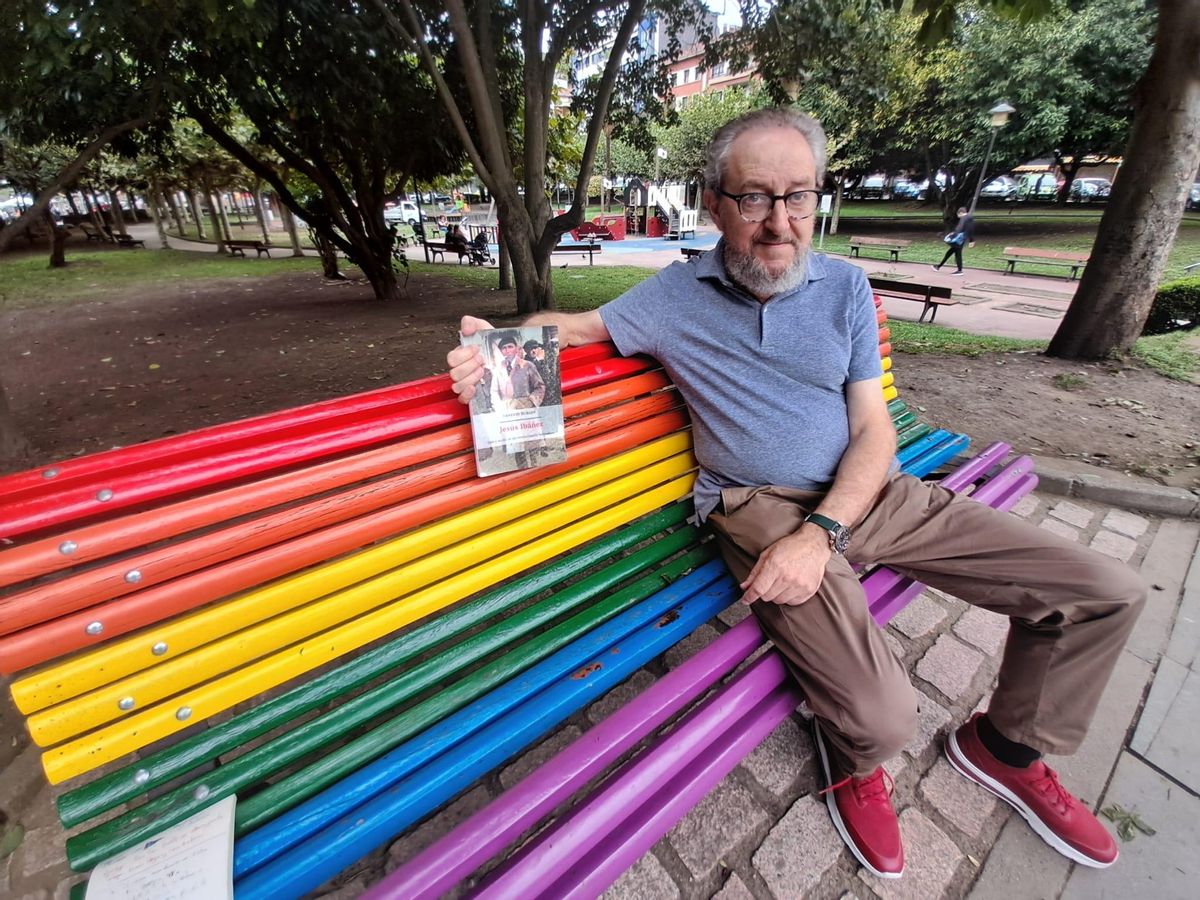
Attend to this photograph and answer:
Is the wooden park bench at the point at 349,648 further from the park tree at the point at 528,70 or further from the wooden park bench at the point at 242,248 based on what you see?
the wooden park bench at the point at 242,248

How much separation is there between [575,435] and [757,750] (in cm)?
114

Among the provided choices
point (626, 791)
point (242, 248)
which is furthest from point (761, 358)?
point (242, 248)

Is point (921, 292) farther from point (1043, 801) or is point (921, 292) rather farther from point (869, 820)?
point (869, 820)

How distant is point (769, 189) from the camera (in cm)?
175

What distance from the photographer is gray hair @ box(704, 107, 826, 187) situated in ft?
5.79

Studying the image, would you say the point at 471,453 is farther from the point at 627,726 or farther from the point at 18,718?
the point at 18,718

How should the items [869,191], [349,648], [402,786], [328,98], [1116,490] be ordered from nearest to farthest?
1. [402,786]
2. [349,648]
3. [1116,490]
4. [328,98]
5. [869,191]

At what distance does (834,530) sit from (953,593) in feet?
1.76

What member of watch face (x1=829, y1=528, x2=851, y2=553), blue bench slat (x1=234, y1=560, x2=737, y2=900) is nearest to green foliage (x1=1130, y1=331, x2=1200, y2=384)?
watch face (x1=829, y1=528, x2=851, y2=553)

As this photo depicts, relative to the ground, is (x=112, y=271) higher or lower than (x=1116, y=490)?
lower

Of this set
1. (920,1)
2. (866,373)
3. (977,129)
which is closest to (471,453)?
(866,373)

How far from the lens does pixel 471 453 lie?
158 cm

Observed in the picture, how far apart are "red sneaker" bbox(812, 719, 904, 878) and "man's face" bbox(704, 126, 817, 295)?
1445mm

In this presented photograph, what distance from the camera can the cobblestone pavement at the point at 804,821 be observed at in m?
1.50
